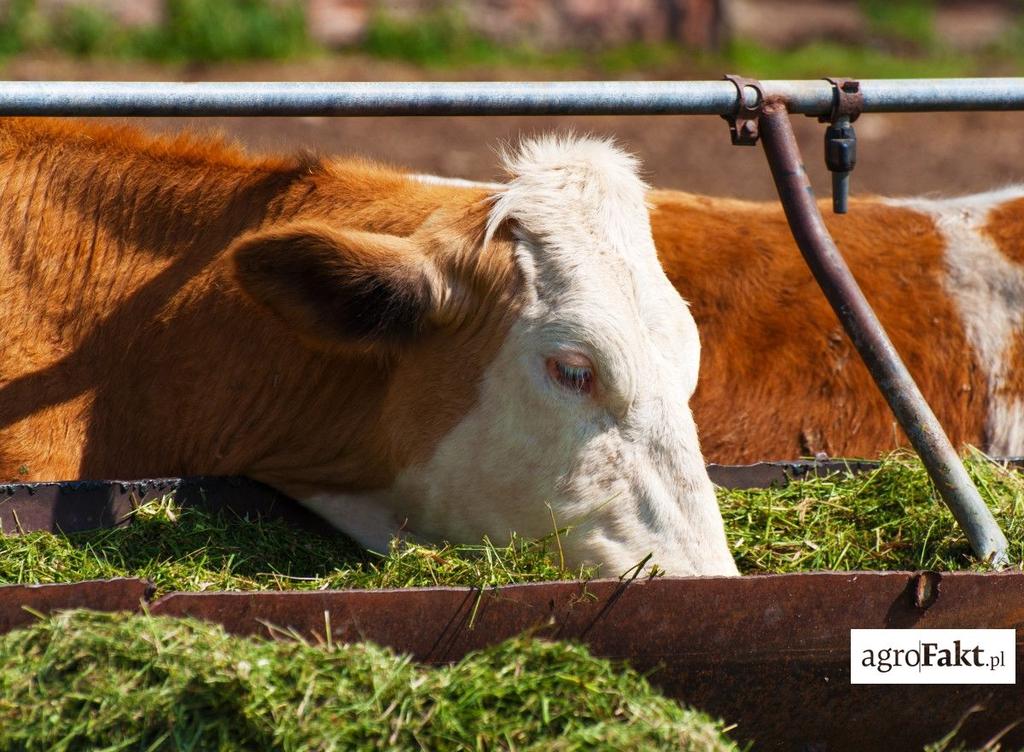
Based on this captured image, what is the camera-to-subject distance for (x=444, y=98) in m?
3.48

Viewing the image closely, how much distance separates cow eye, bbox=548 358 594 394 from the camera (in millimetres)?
3369

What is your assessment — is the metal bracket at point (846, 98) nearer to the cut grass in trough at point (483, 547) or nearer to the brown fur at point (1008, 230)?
the cut grass in trough at point (483, 547)

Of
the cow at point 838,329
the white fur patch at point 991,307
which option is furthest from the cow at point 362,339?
the white fur patch at point 991,307

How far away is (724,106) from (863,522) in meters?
1.20

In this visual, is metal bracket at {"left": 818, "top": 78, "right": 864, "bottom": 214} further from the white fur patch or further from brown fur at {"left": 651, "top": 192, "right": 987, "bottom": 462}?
the white fur patch

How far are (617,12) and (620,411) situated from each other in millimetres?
11137

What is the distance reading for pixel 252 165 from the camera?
413cm

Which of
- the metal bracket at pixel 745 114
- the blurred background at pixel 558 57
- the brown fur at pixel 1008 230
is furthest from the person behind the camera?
the blurred background at pixel 558 57

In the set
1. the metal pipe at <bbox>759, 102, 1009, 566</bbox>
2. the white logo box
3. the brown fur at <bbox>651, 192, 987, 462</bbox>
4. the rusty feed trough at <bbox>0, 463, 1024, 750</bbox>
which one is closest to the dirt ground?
the brown fur at <bbox>651, 192, 987, 462</bbox>

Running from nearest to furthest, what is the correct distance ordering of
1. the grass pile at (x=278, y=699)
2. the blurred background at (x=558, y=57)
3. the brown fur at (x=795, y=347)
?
the grass pile at (x=278, y=699) < the brown fur at (x=795, y=347) < the blurred background at (x=558, y=57)

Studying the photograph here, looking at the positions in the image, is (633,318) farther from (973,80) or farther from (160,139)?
(160,139)

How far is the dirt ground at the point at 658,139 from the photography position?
998 cm

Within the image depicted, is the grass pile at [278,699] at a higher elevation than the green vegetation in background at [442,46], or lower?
lower

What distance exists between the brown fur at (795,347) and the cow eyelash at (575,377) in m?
1.36
